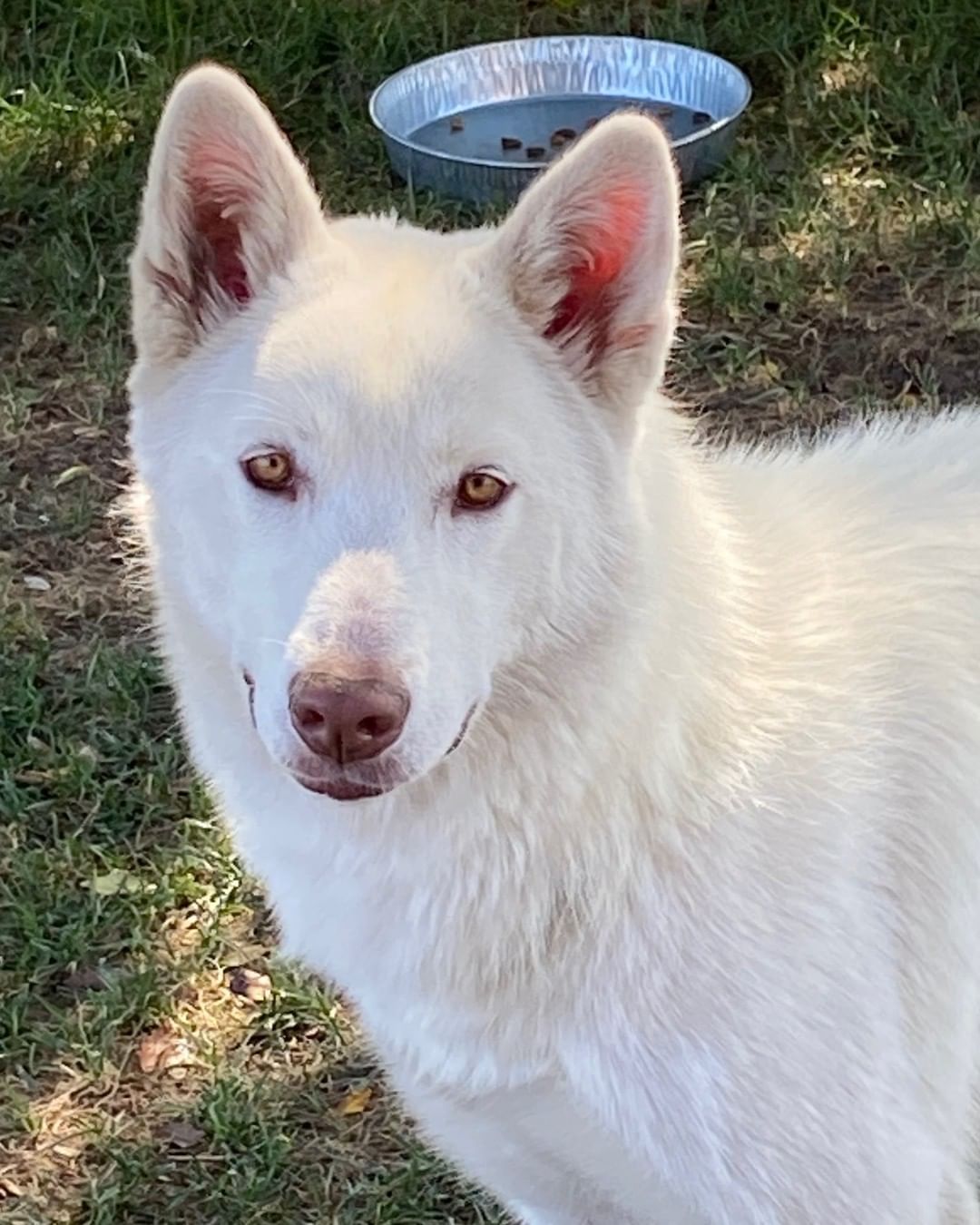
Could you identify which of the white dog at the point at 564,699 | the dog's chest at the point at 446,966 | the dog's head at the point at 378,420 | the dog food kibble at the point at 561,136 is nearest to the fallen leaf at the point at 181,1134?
the white dog at the point at 564,699

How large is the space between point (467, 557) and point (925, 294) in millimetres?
3831

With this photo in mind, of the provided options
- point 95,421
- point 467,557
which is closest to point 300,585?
point 467,557

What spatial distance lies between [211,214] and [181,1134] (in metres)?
1.94

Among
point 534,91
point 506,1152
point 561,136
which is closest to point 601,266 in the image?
point 506,1152

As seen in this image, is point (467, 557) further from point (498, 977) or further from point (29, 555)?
point (29, 555)

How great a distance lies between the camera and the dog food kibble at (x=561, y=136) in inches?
258

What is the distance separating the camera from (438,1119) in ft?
9.48

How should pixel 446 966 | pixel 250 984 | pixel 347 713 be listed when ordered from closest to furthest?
1. pixel 347 713
2. pixel 446 966
3. pixel 250 984

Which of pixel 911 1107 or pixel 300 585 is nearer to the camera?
pixel 300 585

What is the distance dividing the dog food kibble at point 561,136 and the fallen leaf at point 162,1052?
3.83m

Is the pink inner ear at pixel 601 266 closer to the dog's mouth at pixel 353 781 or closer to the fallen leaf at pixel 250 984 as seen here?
the dog's mouth at pixel 353 781

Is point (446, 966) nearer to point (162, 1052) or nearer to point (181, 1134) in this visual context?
point (181, 1134)

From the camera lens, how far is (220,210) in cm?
251

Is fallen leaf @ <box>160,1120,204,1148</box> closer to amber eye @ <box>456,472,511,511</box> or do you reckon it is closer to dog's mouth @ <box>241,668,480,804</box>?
dog's mouth @ <box>241,668,480,804</box>
